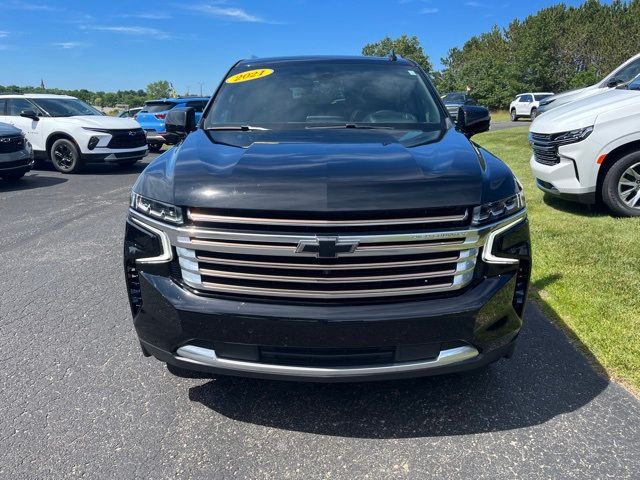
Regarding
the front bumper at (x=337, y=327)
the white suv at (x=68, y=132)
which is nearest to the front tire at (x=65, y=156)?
the white suv at (x=68, y=132)

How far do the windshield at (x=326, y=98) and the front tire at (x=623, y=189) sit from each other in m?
3.17

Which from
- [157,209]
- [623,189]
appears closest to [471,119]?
[157,209]

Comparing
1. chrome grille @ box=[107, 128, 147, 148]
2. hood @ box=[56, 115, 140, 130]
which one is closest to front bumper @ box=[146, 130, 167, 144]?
chrome grille @ box=[107, 128, 147, 148]

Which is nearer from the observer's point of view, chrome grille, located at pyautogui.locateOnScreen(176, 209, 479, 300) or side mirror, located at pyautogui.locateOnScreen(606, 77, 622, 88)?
chrome grille, located at pyautogui.locateOnScreen(176, 209, 479, 300)

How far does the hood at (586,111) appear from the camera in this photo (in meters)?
Result: 5.88

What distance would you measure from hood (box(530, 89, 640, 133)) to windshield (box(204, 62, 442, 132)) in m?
2.83

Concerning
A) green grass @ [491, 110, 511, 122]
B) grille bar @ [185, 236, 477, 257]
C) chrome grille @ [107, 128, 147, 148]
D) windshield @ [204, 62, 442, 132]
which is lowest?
green grass @ [491, 110, 511, 122]

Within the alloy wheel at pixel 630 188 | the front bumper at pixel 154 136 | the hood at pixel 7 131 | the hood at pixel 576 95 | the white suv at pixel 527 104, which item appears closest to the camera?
the alloy wheel at pixel 630 188

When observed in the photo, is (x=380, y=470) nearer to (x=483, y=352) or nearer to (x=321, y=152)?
(x=483, y=352)

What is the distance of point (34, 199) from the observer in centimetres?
914

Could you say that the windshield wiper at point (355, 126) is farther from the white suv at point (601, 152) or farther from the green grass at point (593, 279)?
the white suv at point (601, 152)

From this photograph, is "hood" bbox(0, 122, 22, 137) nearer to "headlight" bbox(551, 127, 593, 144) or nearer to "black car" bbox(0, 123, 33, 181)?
"black car" bbox(0, 123, 33, 181)

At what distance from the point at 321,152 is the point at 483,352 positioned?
1253 millimetres

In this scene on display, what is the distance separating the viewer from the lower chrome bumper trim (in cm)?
232
